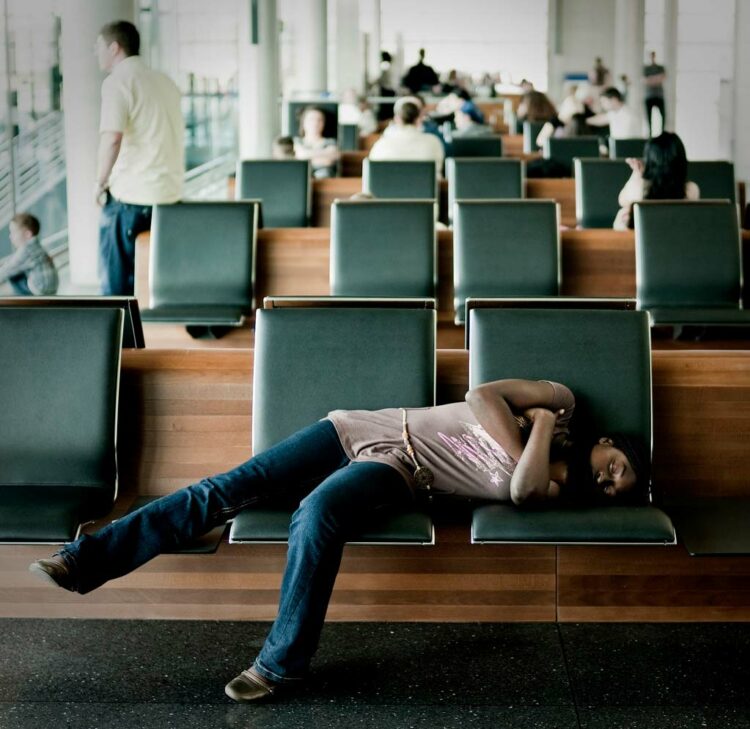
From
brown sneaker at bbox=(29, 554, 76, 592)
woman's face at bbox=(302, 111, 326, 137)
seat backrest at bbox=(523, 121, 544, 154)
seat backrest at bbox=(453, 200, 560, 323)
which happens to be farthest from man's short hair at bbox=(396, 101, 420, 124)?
brown sneaker at bbox=(29, 554, 76, 592)

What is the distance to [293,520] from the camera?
224 centimetres

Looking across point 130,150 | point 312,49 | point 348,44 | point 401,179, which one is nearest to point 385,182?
point 401,179

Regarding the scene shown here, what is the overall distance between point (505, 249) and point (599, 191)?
1.58m

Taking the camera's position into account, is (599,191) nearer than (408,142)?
Yes

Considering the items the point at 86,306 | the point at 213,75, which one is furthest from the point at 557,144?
the point at 86,306

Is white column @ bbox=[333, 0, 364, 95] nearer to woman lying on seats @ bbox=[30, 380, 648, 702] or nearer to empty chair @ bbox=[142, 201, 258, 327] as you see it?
empty chair @ bbox=[142, 201, 258, 327]

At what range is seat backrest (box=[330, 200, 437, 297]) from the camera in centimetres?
430

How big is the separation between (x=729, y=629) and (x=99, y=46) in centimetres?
342

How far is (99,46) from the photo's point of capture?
15.0 ft

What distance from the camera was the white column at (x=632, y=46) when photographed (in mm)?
16594

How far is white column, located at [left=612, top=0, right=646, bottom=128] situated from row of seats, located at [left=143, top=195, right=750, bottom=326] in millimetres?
12986

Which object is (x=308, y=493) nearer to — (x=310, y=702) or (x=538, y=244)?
(x=310, y=702)

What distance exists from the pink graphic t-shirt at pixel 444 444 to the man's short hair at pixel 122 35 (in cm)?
267

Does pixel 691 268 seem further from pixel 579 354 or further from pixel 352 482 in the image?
pixel 352 482
